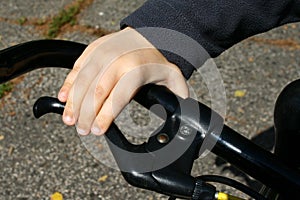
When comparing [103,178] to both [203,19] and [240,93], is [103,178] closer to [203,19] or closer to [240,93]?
[240,93]

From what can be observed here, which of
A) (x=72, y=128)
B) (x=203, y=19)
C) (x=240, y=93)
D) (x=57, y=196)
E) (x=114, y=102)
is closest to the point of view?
(x=114, y=102)

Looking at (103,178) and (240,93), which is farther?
(240,93)

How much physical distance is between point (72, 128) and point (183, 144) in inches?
65.6

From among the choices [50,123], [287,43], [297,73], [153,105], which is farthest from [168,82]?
[287,43]

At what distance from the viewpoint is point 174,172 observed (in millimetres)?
765

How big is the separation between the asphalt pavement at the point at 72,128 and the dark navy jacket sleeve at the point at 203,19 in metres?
1.14

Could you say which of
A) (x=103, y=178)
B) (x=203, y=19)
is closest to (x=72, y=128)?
(x=103, y=178)

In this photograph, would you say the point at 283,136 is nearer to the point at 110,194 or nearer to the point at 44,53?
the point at 44,53

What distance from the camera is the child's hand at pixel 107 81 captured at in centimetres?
76

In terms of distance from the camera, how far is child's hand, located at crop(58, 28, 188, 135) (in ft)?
2.48

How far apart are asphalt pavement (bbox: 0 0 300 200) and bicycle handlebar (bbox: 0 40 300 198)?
1.27 meters

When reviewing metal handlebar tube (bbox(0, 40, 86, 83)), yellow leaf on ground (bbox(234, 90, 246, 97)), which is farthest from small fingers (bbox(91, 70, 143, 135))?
yellow leaf on ground (bbox(234, 90, 246, 97))

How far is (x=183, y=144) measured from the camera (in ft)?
2.57

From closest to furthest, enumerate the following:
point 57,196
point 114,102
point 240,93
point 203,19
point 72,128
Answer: point 114,102 < point 203,19 < point 57,196 < point 72,128 < point 240,93
